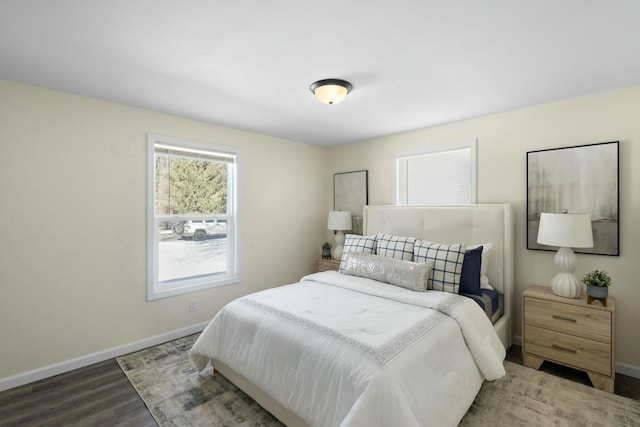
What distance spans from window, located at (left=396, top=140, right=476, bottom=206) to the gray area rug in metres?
1.77

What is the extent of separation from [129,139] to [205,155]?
2.54 ft

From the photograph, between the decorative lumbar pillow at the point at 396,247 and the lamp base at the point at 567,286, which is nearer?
the lamp base at the point at 567,286

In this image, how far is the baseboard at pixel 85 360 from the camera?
2.26 meters

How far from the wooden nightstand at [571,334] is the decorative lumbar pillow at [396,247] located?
1039 millimetres

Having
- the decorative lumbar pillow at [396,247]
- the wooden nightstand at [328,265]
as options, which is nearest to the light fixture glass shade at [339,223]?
the wooden nightstand at [328,265]

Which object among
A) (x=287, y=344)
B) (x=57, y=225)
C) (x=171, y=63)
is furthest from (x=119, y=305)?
(x=171, y=63)

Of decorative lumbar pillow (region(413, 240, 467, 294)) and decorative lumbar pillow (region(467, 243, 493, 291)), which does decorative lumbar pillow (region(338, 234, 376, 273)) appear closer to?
decorative lumbar pillow (region(413, 240, 467, 294))

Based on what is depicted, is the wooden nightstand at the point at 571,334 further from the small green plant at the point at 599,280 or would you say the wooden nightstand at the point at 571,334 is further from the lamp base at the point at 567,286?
the small green plant at the point at 599,280

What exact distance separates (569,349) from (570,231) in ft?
3.05

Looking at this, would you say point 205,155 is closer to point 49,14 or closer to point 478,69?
point 49,14

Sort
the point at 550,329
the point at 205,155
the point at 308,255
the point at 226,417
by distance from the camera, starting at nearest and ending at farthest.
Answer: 1. the point at 226,417
2. the point at 550,329
3. the point at 205,155
4. the point at 308,255

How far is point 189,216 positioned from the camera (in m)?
3.29

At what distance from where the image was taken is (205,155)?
3.41 m

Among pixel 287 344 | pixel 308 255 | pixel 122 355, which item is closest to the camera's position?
pixel 287 344
